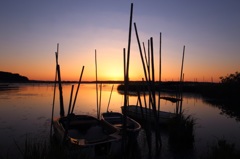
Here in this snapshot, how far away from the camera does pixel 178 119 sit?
42.4ft

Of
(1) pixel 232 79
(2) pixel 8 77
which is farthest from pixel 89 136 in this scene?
(2) pixel 8 77

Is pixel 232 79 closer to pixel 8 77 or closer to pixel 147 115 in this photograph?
pixel 147 115

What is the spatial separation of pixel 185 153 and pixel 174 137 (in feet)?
5.12

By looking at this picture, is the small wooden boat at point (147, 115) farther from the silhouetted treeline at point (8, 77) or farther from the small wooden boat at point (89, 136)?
the silhouetted treeline at point (8, 77)

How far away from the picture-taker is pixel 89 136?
1120 centimetres

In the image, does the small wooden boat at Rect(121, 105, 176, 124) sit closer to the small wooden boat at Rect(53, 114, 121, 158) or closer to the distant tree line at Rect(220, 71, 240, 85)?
the small wooden boat at Rect(53, 114, 121, 158)

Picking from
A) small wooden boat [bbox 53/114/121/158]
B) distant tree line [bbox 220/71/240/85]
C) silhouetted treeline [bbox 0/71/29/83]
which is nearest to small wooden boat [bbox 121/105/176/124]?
small wooden boat [bbox 53/114/121/158]

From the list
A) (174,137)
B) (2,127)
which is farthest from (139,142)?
(2,127)

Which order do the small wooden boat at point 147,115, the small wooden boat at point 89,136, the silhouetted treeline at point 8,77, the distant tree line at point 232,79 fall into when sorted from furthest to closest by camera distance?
1. the silhouetted treeline at point 8,77
2. the distant tree line at point 232,79
3. the small wooden boat at point 147,115
4. the small wooden boat at point 89,136

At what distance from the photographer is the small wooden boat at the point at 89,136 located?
8.25 meters

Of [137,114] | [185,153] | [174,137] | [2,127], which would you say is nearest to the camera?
[185,153]

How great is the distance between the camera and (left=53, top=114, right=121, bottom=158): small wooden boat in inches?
325

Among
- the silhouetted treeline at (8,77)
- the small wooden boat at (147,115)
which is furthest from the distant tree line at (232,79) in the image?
the silhouetted treeline at (8,77)

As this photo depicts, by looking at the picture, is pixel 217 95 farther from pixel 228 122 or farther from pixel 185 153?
pixel 185 153
